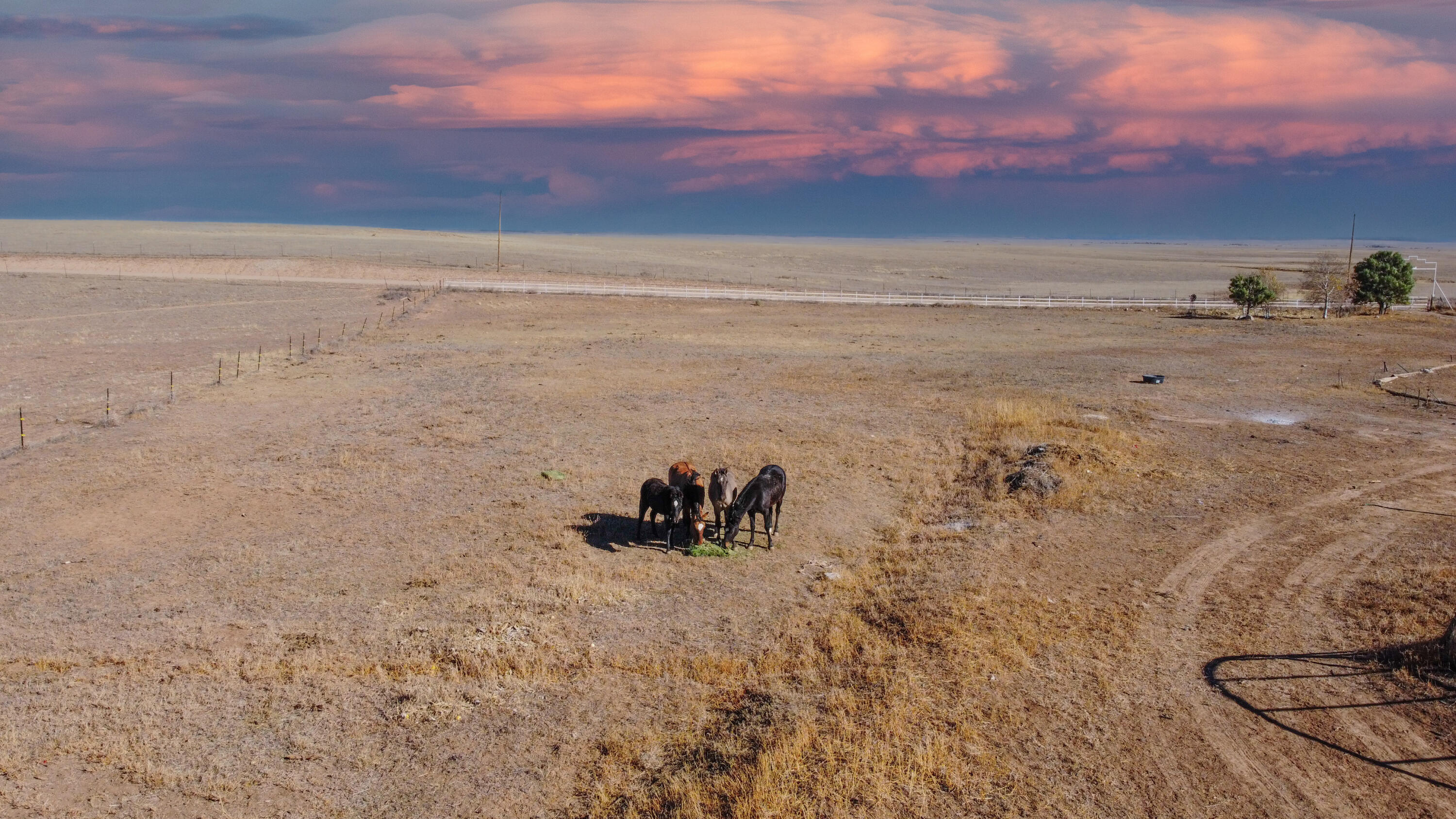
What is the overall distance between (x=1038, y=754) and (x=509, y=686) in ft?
19.4

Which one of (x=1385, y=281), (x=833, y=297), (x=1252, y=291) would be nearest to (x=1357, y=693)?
(x=1252, y=291)

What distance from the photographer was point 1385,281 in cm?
6219

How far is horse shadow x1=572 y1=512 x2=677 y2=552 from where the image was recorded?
16.1m

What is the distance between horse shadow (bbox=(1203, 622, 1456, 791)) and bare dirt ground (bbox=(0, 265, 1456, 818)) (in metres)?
0.05

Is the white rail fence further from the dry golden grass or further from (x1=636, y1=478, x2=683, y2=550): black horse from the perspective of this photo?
the dry golden grass

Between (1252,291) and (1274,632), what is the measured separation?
56.5m

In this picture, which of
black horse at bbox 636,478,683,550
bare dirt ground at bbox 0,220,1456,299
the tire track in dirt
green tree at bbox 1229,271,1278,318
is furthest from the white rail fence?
black horse at bbox 636,478,683,550

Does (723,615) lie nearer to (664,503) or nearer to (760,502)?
(760,502)

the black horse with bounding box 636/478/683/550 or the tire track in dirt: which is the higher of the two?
the black horse with bounding box 636/478/683/550

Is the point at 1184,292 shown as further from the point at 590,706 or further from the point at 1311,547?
the point at 590,706

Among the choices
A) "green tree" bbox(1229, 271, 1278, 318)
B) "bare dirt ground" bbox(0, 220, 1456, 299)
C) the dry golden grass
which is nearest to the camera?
the dry golden grass

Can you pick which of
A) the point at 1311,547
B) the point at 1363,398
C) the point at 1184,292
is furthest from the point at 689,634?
the point at 1184,292

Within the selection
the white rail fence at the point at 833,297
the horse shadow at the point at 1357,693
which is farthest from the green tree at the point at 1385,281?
the horse shadow at the point at 1357,693

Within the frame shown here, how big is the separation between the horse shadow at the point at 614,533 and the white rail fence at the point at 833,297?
2110 inches
